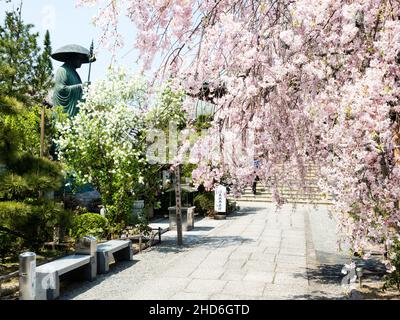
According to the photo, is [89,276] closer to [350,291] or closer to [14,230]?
[14,230]

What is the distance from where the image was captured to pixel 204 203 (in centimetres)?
1925

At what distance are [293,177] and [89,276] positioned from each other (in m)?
4.12

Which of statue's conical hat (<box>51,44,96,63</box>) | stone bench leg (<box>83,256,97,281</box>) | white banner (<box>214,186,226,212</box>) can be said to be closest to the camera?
stone bench leg (<box>83,256,97,281</box>)

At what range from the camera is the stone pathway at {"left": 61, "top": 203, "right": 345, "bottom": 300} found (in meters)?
7.10

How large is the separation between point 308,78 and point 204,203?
14041 millimetres

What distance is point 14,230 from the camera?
832cm

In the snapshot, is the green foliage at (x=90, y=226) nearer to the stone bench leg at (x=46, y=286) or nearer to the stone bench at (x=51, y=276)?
the stone bench at (x=51, y=276)

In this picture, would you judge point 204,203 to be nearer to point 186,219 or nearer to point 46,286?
point 186,219

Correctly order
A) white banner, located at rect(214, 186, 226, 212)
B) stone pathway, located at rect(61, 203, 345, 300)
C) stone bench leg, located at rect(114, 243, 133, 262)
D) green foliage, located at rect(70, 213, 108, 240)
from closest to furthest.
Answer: stone pathway, located at rect(61, 203, 345, 300) < stone bench leg, located at rect(114, 243, 133, 262) < green foliage, located at rect(70, 213, 108, 240) < white banner, located at rect(214, 186, 226, 212)

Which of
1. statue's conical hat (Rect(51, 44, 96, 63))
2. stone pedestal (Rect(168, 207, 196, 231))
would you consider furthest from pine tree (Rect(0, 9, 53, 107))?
stone pedestal (Rect(168, 207, 196, 231))

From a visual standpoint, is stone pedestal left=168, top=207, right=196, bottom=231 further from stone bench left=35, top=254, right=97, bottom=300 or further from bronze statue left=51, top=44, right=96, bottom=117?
stone bench left=35, top=254, right=97, bottom=300

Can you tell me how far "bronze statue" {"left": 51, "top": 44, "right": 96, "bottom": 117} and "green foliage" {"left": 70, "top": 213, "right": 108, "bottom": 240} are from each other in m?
7.44

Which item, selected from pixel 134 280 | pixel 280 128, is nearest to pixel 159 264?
pixel 134 280

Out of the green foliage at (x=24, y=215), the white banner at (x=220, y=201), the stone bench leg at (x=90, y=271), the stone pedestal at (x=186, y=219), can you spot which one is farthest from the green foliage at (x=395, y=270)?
the white banner at (x=220, y=201)
